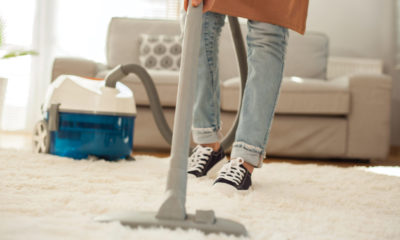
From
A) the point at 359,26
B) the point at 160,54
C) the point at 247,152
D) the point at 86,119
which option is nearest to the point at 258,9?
the point at 247,152

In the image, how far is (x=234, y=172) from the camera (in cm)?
105

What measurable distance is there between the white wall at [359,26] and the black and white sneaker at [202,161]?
274cm

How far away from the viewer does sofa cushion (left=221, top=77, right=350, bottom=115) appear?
7.56 feet

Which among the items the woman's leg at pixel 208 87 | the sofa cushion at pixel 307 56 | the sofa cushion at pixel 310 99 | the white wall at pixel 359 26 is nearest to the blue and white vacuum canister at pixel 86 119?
the woman's leg at pixel 208 87

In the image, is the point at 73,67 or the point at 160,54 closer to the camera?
the point at 73,67

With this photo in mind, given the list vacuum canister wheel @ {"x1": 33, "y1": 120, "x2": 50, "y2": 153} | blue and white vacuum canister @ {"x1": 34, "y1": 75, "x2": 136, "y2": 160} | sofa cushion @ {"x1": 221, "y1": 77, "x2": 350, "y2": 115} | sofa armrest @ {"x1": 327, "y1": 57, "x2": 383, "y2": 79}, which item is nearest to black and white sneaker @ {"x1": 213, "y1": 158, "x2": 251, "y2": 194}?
blue and white vacuum canister @ {"x1": 34, "y1": 75, "x2": 136, "y2": 160}

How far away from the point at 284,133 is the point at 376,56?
1.77 m

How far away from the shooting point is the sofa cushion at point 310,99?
230 centimetres

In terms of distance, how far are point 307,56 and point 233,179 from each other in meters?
2.09

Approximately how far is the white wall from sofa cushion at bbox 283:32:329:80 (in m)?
0.78

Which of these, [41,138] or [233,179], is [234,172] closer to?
[233,179]

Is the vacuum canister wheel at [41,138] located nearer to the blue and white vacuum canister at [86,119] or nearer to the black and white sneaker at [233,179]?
the blue and white vacuum canister at [86,119]

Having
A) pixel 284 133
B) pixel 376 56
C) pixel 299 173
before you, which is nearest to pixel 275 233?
pixel 299 173

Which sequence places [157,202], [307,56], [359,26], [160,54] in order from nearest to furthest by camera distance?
[157,202], [160,54], [307,56], [359,26]
